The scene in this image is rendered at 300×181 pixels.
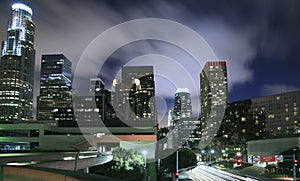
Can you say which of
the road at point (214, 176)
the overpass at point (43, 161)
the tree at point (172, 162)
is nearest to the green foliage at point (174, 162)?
the tree at point (172, 162)

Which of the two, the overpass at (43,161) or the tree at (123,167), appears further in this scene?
the tree at (123,167)

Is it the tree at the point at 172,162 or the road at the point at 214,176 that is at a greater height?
the tree at the point at 172,162

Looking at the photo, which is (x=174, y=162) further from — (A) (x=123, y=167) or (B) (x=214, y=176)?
(A) (x=123, y=167)

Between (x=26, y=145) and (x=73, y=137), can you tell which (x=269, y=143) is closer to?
(x=73, y=137)

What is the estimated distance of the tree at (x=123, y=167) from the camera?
52.9 metres

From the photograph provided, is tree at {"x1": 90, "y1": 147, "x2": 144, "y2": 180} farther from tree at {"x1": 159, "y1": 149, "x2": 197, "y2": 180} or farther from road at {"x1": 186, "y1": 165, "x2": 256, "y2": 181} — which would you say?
road at {"x1": 186, "y1": 165, "x2": 256, "y2": 181}

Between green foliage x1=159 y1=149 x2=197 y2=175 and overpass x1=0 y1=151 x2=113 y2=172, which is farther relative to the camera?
green foliage x1=159 y1=149 x2=197 y2=175

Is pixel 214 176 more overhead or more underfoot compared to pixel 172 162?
more underfoot

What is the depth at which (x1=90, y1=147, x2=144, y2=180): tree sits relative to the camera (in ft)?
174

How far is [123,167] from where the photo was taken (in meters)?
58.0

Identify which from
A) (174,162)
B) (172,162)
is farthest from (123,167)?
(174,162)

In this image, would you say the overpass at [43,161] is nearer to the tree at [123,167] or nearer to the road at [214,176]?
the tree at [123,167]

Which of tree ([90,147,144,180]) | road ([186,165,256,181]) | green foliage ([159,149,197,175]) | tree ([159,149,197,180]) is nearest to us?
tree ([90,147,144,180])

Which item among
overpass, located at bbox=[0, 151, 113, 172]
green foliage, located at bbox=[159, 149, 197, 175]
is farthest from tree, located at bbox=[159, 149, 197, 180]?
overpass, located at bbox=[0, 151, 113, 172]
